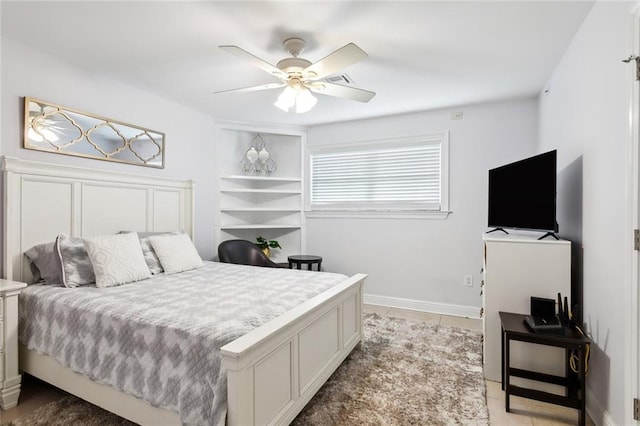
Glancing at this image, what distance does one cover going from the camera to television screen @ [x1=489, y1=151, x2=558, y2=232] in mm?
2262

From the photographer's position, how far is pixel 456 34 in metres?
2.27

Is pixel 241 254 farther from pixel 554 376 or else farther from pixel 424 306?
pixel 554 376

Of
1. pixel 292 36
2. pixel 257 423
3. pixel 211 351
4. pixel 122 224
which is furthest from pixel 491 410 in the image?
pixel 122 224

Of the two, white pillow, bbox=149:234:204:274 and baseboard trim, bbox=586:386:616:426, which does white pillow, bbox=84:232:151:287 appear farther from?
baseboard trim, bbox=586:386:616:426

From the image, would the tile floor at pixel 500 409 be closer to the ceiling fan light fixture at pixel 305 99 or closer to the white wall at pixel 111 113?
the white wall at pixel 111 113

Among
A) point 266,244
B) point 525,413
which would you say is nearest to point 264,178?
point 266,244

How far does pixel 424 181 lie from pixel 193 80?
291 cm

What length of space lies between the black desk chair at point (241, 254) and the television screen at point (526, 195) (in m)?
2.67

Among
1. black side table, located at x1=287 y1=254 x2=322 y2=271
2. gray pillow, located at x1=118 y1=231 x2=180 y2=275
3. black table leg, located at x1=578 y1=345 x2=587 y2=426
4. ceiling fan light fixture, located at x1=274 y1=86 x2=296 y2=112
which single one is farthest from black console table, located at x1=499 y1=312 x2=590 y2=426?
gray pillow, located at x1=118 y1=231 x2=180 y2=275

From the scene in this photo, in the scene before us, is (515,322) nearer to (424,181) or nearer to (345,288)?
(345,288)

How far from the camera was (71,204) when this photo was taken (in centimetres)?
272

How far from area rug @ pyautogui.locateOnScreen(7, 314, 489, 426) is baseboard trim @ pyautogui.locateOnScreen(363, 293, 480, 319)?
2.49 ft

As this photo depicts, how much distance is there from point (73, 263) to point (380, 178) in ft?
11.3

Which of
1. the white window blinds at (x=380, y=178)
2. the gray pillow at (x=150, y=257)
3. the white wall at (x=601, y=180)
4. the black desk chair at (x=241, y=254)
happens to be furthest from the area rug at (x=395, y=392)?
the white window blinds at (x=380, y=178)
